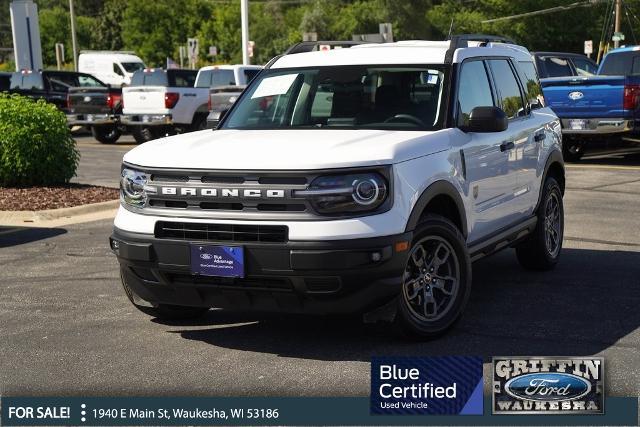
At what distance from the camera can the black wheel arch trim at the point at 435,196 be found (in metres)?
5.91

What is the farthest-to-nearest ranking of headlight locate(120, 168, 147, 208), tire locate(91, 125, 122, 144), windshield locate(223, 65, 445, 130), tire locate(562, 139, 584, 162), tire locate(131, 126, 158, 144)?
tire locate(91, 125, 122, 144) < tire locate(131, 126, 158, 144) < tire locate(562, 139, 584, 162) < windshield locate(223, 65, 445, 130) < headlight locate(120, 168, 147, 208)

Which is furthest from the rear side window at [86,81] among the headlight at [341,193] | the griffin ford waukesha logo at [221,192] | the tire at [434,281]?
the headlight at [341,193]

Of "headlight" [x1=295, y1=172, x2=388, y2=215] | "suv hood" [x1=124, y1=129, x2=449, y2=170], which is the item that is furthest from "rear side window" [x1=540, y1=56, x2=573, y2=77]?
"headlight" [x1=295, y1=172, x2=388, y2=215]

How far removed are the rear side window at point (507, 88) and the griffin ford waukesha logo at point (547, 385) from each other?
110 inches

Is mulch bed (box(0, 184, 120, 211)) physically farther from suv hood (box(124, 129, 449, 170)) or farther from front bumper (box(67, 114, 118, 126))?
front bumper (box(67, 114, 118, 126))

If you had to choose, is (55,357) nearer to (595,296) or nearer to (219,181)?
(219,181)

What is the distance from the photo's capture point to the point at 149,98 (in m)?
23.9

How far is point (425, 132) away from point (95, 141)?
856 inches

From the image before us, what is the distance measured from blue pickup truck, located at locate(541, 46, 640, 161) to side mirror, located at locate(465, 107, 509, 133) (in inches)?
440

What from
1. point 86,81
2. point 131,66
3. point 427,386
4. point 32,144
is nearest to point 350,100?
point 427,386

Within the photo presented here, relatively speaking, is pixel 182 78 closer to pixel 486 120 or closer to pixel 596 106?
pixel 596 106

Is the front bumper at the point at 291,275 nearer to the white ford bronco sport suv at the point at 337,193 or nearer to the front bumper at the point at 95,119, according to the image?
the white ford bronco sport suv at the point at 337,193

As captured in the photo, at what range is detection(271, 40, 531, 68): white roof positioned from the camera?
7.09 meters

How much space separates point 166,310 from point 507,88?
3238 mm
